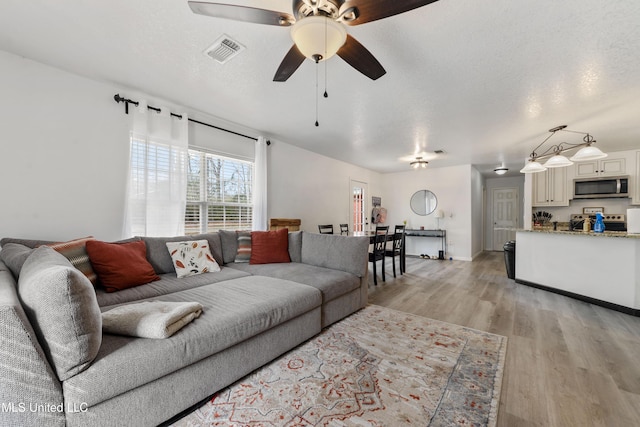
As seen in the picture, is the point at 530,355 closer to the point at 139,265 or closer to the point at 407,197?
the point at 139,265

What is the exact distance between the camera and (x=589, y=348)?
2057mm

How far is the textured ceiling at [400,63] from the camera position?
5.44ft

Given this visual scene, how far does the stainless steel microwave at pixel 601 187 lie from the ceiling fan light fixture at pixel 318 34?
6.32 metres

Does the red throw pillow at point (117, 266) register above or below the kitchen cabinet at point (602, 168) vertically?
below

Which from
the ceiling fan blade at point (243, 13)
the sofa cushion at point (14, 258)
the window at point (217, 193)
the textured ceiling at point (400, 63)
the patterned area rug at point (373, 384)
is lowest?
the patterned area rug at point (373, 384)

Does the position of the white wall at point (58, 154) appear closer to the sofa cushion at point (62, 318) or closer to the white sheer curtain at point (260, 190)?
the white sheer curtain at point (260, 190)

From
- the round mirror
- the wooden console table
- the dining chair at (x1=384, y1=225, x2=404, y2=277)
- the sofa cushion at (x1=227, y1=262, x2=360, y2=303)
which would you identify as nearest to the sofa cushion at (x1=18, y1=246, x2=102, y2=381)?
the sofa cushion at (x1=227, y1=262, x2=360, y2=303)

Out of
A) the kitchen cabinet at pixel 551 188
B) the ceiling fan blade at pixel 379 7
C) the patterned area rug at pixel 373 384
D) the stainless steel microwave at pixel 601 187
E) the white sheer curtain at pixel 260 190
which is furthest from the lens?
the kitchen cabinet at pixel 551 188

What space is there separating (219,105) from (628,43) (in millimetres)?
3845

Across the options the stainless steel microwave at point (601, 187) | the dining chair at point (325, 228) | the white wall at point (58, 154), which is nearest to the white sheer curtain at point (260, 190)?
the dining chair at point (325, 228)

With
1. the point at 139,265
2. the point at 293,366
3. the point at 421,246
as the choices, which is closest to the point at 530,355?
the point at 293,366

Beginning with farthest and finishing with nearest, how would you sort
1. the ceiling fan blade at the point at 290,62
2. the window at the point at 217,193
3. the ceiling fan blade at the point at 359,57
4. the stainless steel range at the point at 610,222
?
the stainless steel range at the point at 610,222
the window at the point at 217,193
the ceiling fan blade at the point at 290,62
the ceiling fan blade at the point at 359,57

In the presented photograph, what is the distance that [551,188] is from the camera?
17.6 ft

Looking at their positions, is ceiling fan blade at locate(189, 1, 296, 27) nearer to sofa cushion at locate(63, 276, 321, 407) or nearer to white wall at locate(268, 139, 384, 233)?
sofa cushion at locate(63, 276, 321, 407)
